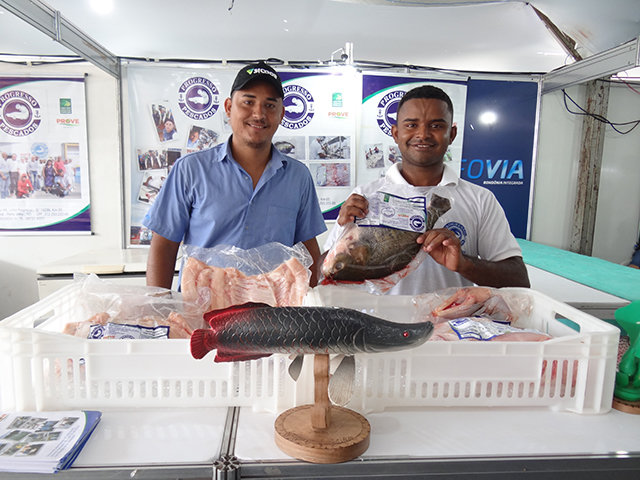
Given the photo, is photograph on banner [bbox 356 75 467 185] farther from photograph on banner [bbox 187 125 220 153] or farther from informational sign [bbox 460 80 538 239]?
photograph on banner [bbox 187 125 220 153]

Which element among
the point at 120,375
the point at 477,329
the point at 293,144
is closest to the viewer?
the point at 120,375

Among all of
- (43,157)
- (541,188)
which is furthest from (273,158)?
(541,188)

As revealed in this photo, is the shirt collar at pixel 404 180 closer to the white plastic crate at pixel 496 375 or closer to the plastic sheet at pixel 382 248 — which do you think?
the plastic sheet at pixel 382 248

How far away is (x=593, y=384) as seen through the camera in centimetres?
100

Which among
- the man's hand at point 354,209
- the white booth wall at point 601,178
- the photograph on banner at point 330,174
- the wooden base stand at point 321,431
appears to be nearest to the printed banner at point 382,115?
the photograph on banner at point 330,174

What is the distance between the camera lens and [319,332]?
0.72 meters

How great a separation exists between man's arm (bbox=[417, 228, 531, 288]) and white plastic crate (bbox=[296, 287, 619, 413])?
387mm

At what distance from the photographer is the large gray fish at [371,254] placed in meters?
1.32

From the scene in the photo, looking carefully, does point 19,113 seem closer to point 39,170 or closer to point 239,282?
point 39,170

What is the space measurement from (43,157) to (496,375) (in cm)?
374

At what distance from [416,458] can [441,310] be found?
1.53ft

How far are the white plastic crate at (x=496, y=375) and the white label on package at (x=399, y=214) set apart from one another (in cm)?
44

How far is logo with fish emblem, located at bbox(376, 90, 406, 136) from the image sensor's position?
12.0 feet

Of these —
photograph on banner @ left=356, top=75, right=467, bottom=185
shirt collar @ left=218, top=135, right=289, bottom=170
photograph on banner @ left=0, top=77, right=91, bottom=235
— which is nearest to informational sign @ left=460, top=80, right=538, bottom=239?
photograph on banner @ left=356, top=75, right=467, bottom=185
